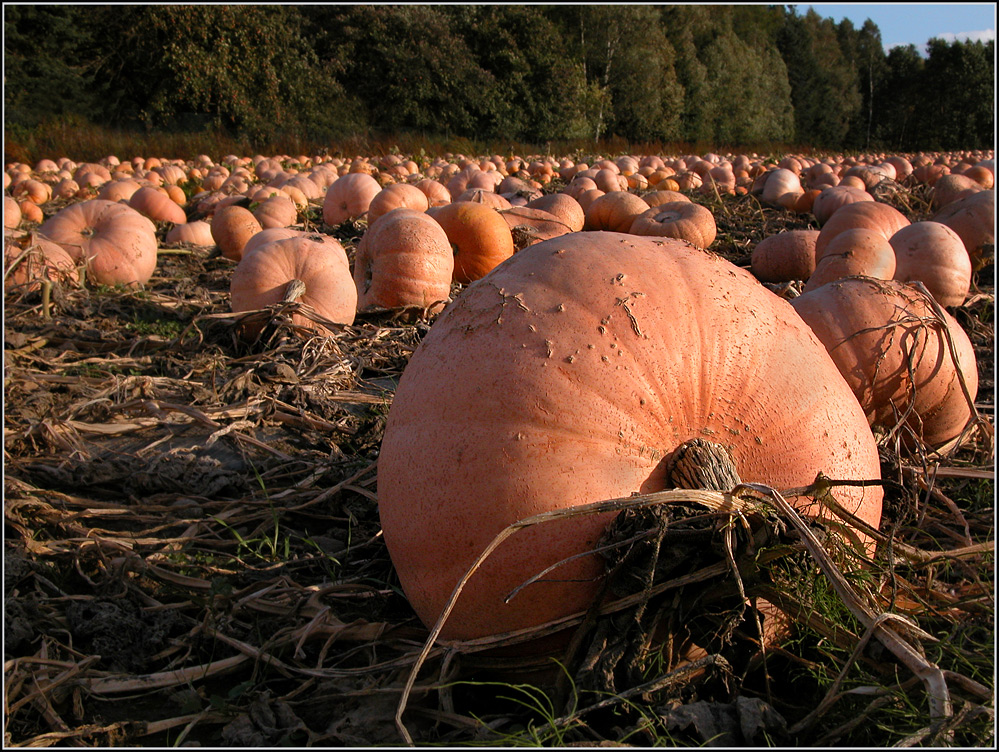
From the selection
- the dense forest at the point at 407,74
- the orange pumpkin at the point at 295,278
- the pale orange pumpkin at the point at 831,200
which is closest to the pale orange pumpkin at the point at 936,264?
the orange pumpkin at the point at 295,278

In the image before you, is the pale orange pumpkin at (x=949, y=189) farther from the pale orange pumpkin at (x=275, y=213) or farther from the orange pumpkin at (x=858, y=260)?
the pale orange pumpkin at (x=275, y=213)

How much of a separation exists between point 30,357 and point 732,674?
13.7 feet

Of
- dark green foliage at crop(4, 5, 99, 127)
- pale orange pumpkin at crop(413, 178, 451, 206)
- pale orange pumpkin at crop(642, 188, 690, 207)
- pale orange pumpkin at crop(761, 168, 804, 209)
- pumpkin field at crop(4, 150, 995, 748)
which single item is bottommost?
pumpkin field at crop(4, 150, 995, 748)

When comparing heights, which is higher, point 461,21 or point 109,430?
point 461,21

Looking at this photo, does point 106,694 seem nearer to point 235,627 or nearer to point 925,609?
point 235,627

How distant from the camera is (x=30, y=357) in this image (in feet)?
13.0

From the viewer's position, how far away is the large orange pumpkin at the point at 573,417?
153 cm

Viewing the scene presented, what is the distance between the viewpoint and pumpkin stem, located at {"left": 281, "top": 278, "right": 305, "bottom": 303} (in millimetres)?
4277

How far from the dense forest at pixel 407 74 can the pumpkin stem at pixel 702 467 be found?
19085 millimetres

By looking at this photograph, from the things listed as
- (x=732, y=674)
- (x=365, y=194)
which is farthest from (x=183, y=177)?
(x=732, y=674)

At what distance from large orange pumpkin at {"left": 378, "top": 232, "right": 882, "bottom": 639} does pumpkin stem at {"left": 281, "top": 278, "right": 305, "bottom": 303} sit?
2.72 metres

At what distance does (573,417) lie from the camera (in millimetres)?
1569

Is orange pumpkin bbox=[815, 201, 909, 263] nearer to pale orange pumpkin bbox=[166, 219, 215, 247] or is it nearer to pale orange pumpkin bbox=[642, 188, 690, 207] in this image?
pale orange pumpkin bbox=[642, 188, 690, 207]

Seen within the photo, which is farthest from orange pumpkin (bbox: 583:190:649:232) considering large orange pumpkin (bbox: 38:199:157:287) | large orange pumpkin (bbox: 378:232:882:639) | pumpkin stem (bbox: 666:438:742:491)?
pumpkin stem (bbox: 666:438:742:491)
